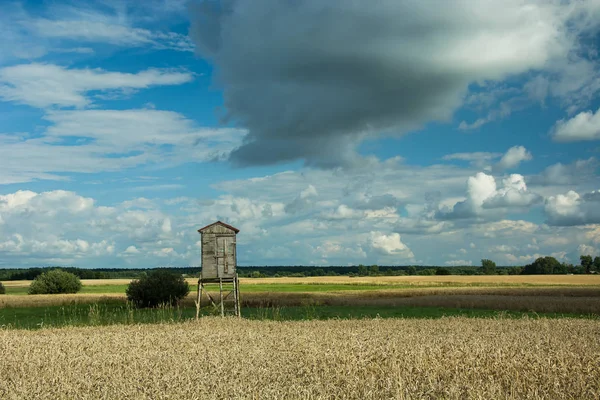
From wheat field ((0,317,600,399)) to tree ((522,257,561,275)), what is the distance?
6047 inches

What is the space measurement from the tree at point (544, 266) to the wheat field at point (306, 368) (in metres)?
154

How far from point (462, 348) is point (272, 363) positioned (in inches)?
181

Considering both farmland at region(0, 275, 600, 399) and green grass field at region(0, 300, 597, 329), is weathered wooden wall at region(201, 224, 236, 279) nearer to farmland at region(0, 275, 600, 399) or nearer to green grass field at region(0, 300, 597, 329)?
green grass field at region(0, 300, 597, 329)

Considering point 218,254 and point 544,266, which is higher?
point 218,254

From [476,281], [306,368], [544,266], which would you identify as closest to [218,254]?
[306,368]

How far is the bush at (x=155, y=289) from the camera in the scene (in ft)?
160

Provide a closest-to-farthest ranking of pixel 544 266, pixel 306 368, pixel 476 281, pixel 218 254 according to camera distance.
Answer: pixel 306 368, pixel 218 254, pixel 476 281, pixel 544 266

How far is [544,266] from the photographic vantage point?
157m

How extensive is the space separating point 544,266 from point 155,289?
138 meters

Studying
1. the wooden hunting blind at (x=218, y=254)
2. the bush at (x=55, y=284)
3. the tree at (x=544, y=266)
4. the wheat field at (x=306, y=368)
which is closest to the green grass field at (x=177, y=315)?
the wooden hunting blind at (x=218, y=254)

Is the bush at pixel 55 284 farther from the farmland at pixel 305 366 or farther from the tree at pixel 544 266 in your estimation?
the tree at pixel 544 266

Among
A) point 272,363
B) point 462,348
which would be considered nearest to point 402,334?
point 462,348

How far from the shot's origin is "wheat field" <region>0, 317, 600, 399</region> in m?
8.54

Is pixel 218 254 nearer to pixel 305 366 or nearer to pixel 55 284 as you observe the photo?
pixel 305 366
